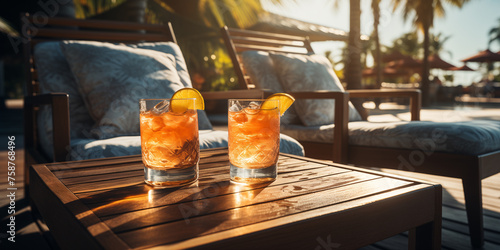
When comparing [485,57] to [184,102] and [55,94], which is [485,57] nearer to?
[55,94]

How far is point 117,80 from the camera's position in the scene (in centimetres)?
183

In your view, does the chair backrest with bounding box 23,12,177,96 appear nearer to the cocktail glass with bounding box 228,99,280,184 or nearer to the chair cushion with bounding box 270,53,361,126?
the chair cushion with bounding box 270,53,361,126

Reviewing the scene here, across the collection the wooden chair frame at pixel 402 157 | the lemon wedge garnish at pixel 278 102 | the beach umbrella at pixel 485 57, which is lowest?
the wooden chair frame at pixel 402 157

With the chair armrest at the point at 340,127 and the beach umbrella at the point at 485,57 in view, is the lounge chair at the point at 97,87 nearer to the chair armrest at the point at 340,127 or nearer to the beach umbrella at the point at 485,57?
the chair armrest at the point at 340,127

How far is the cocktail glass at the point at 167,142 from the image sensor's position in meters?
0.75

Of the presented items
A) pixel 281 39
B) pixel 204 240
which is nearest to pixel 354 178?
pixel 204 240

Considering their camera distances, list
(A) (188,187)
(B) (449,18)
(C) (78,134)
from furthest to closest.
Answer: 1. (B) (449,18)
2. (C) (78,134)
3. (A) (188,187)

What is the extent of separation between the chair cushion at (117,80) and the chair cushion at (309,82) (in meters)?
0.74

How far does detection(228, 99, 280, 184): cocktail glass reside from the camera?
786 mm

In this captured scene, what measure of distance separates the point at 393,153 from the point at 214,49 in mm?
9032

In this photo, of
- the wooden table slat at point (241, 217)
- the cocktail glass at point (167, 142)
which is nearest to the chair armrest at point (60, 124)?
the cocktail glass at point (167, 142)

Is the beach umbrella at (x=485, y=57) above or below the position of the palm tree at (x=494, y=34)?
below

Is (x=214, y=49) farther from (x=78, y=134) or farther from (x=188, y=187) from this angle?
(x=188, y=187)

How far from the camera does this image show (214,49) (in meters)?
10.2
